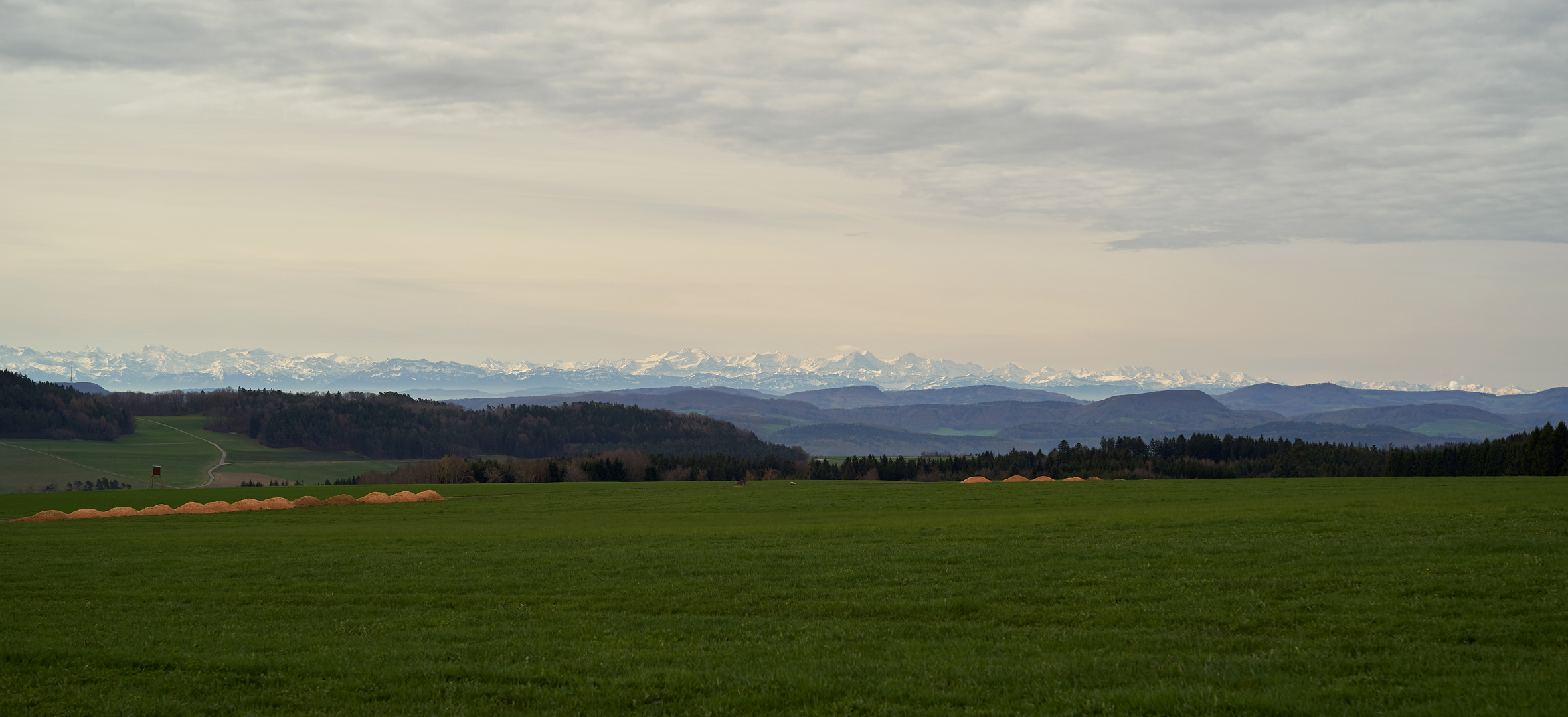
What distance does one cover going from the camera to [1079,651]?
1638 cm

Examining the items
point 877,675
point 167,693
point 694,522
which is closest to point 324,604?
point 167,693

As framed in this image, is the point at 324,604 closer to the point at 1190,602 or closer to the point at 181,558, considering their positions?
the point at 181,558

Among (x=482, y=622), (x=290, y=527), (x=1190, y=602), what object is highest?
(x=1190, y=602)

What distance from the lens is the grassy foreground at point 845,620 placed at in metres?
13.9

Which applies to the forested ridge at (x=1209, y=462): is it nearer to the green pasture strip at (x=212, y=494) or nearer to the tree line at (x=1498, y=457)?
the tree line at (x=1498, y=457)

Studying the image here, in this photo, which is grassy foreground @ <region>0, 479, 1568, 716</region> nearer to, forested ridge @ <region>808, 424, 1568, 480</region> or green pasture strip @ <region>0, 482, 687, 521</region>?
green pasture strip @ <region>0, 482, 687, 521</region>

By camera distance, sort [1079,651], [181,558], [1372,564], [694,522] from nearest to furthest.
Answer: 1. [1079,651]
2. [1372,564]
3. [181,558]
4. [694,522]

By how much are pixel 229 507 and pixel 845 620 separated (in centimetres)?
8510

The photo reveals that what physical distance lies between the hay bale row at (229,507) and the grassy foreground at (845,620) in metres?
39.5

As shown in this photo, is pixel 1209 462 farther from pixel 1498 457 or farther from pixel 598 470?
pixel 598 470

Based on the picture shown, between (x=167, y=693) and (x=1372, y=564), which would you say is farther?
(x=1372, y=564)

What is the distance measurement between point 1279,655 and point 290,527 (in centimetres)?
6132

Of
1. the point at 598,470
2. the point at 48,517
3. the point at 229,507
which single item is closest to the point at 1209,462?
the point at 598,470

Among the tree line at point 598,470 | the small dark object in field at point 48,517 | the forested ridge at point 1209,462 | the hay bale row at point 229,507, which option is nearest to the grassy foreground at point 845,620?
the small dark object in field at point 48,517
